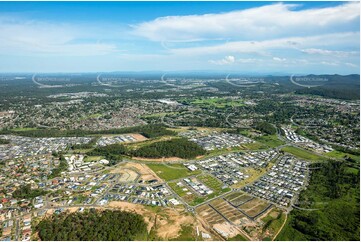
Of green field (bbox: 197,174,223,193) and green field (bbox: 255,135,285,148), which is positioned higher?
green field (bbox: 255,135,285,148)

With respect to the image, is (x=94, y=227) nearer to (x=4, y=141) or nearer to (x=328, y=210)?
(x=328, y=210)

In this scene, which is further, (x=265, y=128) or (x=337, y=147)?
(x=265, y=128)

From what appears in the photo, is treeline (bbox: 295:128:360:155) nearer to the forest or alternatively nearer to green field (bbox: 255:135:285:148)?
green field (bbox: 255:135:285:148)

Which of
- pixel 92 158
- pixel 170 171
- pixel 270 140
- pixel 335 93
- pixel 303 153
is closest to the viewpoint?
pixel 170 171

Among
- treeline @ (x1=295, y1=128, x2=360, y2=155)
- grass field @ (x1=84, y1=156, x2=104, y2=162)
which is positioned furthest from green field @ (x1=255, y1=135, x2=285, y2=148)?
grass field @ (x1=84, y1=156, x2=104, y2=162)

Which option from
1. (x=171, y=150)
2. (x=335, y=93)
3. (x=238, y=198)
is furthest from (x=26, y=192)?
(x=335, y=93)

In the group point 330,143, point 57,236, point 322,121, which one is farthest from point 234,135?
point 57,236

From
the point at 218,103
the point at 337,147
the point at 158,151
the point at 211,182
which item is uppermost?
the point at 218,103

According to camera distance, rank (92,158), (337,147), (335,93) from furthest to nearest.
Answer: (335,93) < (337,147) < (92,158)
